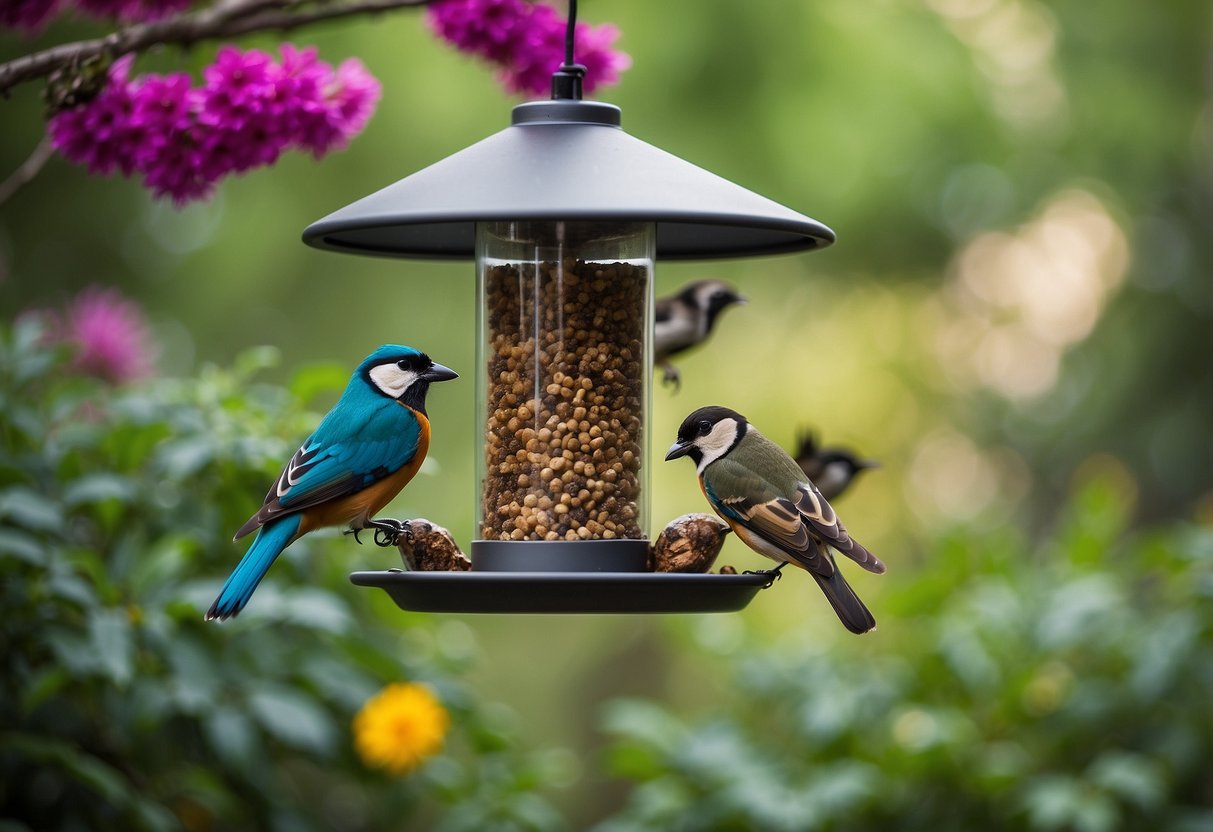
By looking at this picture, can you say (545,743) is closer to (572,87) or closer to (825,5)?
(825,5)

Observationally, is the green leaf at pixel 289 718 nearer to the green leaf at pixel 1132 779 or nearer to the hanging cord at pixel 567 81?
the hanging cord at pixel 567 81

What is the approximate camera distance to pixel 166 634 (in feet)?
13.9

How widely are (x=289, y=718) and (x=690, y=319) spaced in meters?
2.11

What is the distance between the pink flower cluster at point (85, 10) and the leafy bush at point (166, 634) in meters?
1.02

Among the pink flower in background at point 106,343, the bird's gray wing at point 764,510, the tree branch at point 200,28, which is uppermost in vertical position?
the tree branch at point 200,28

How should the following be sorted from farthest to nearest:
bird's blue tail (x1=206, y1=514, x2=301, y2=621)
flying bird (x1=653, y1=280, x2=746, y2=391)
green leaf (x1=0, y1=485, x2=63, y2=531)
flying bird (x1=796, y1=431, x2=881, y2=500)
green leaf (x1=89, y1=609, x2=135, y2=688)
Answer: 1. flying bird (x1=796, y1=431, x2=881, y2=500)
2. flying bird (x1=653, y1=280, x2=746, y2=391)
3. green leaf (x1=0, y1=485, x2=63, y2=531)
4. green leaf (x1=89, y1=609, x2=135, y2=688)
5. bird's blue tail (x1=206, y1=514, x2=301, y2=621)

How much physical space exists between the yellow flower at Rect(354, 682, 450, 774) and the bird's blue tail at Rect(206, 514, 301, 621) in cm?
144

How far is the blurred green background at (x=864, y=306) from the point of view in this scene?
227 inches

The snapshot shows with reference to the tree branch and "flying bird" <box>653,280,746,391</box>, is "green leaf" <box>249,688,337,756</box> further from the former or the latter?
the tree branch

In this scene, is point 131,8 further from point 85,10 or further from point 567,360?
point 567,360

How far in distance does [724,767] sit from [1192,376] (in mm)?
7109

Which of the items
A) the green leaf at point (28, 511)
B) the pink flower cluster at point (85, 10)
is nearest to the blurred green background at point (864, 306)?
the green leaf at point (28, 511)

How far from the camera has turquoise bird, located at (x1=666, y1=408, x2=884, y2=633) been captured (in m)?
3.50

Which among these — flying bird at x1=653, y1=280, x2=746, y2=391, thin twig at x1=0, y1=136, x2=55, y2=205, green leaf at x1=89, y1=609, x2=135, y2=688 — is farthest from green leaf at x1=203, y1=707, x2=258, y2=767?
flying bird at x1=653, y1=280, x2=746, y2=391
